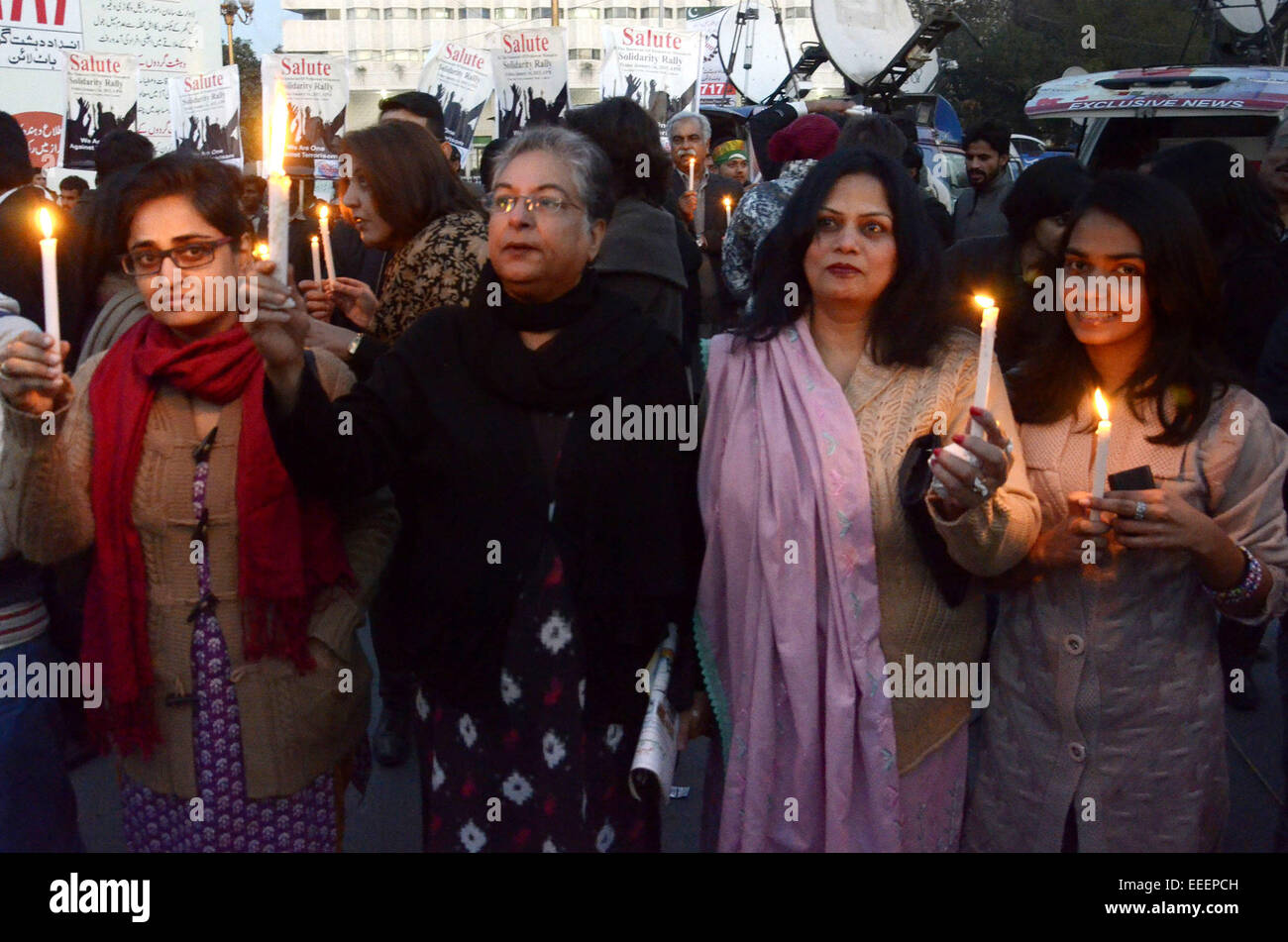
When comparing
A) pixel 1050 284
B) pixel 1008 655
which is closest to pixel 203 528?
pixel 1008 655

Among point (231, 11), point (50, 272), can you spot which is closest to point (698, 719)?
point (50, 272)

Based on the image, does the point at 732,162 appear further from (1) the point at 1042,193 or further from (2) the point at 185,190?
(2) the point at 185,190

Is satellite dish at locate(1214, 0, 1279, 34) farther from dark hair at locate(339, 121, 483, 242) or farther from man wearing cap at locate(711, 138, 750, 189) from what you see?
dark hair at locate(339, 121, 483, 242)

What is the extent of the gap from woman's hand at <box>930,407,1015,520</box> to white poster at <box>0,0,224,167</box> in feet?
29.2

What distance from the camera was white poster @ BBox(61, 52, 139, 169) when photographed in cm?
986

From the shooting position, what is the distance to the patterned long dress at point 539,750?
2523mm

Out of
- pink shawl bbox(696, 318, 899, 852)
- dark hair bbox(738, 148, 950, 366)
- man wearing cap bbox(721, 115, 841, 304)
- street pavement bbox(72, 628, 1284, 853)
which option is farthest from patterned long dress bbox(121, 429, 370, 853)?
man wearing cap bbox(721, 115, 841, 304)

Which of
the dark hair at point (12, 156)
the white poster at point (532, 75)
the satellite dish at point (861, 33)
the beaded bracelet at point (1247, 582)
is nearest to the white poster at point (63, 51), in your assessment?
the white poster at point (532, 75)

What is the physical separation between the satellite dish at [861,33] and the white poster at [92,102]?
6.58 metres

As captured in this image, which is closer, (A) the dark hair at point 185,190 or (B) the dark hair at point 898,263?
(A) the dark hair at point 185,190

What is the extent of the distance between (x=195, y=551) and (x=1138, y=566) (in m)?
1.92

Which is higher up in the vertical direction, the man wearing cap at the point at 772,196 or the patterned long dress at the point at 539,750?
the man wearing cap at the point at 772,196

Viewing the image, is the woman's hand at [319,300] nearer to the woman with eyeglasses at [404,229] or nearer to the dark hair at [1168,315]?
the woman with eyeglasses at [404,229]

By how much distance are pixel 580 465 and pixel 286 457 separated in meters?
0.58
